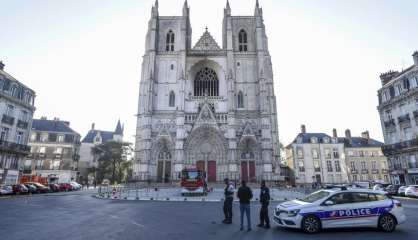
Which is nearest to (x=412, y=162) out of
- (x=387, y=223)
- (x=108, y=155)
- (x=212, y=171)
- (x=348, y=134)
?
(x=212, y=171)

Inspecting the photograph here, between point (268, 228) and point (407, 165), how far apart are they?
27.3m

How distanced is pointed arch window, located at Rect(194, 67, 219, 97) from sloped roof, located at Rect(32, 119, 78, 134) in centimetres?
2407

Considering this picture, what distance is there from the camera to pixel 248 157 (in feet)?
111

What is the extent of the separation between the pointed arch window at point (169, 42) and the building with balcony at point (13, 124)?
19.7 metres

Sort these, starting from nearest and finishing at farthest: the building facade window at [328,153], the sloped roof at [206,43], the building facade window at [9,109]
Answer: the building facade window at [9,109]
the sloped roof at [206,43]
the building facade window at [328,153]

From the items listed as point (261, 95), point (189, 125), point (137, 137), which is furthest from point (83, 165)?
point (261, 95)

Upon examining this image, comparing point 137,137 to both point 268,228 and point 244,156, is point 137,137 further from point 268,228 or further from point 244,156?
point 268,228

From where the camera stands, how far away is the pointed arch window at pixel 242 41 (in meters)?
40.0

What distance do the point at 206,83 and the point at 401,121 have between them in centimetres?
2522

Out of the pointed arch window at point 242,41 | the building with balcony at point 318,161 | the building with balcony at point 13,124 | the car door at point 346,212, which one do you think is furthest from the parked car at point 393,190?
the building with balcony at point 13,124

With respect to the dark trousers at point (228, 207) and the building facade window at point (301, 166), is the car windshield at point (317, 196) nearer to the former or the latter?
the dark trousers at point (228, 207)

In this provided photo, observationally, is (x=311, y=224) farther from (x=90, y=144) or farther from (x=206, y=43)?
(x=90, y=144)

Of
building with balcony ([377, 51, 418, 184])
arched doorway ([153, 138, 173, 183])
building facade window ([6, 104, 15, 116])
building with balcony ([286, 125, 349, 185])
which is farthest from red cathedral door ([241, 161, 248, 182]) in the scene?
building facade window ([6, 104, 15, 116])

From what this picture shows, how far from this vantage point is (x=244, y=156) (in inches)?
1330
